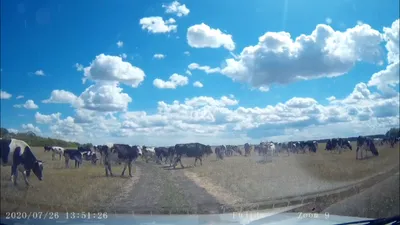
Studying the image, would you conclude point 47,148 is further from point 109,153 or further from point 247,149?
point 247,149

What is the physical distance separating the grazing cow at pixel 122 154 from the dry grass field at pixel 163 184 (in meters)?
0.15

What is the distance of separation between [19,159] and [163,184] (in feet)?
8.31

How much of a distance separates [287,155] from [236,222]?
24.2 feet

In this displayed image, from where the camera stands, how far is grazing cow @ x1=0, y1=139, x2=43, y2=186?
6441 millimetres

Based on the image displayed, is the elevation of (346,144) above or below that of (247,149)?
above

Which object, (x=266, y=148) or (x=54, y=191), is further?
(x=266, y=148)

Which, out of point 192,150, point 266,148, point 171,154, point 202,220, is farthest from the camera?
point 266,148

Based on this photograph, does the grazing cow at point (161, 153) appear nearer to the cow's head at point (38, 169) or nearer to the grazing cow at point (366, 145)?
the cow's head at point (38, 169)

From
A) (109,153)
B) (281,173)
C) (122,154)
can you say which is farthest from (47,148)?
(281,173)

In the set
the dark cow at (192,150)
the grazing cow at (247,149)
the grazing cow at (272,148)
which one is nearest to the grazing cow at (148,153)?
the dark cow at (192,150)

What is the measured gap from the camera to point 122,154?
317 inches

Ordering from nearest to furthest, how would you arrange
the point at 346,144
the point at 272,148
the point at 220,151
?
the point at 220,151 < the point at 272,148 < the point at 346,144

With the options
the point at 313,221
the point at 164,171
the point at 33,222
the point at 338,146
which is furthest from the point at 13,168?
the point at 338,146

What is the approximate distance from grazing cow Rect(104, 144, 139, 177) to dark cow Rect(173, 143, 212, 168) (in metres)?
0.84
